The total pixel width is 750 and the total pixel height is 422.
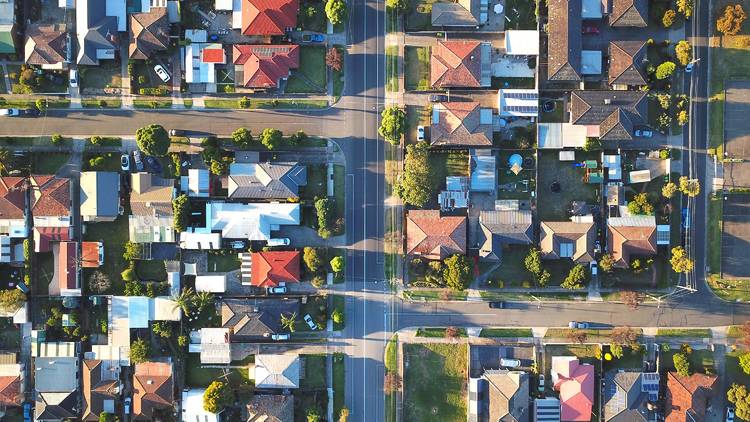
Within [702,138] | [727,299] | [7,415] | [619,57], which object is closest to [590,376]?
[727,299]

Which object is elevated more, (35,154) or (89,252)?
(35,154)

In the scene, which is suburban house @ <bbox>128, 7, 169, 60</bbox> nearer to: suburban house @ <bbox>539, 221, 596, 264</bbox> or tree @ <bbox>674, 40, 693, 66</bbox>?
suburban house @ <bbox>539, 221, 596, 264</bbox>

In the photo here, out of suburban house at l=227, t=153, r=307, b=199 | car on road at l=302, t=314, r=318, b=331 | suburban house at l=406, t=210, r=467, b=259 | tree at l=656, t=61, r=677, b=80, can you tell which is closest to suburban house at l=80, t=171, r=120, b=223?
suburban house at l=227, t=153, r=307, b=199

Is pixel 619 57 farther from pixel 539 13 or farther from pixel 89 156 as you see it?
pixel 89 156

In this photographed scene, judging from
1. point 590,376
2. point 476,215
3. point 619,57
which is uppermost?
point 619,57

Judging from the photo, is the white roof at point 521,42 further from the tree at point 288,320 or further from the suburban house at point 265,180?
the tree at point 288,320

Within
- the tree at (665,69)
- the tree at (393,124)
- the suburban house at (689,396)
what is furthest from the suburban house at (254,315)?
the tree at (665,69)
